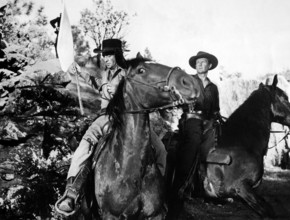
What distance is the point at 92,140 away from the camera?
4.44 m

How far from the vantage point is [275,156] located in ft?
57.7

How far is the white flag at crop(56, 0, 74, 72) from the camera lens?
560 cm

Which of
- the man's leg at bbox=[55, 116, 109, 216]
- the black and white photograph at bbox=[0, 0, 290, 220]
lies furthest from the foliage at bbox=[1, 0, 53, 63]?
the man's leg at bbox=[55, 116, 109, 216]

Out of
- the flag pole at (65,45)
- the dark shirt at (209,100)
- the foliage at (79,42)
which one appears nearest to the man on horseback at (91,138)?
the flag pole at (65,45)

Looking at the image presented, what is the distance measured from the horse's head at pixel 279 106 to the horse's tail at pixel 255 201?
1.70m

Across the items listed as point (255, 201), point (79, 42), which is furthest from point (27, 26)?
point (79, 42)

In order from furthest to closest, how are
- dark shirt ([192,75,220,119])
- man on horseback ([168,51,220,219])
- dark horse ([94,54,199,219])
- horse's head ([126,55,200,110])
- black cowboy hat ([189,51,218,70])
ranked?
black cowboy hat ([189,51,218,70]), dark shirt ([192,75,220,119]), man on horseback ([168,51,220,219]), dark horse ([94,54,199,219]), horse's head ([126,55,200,110])

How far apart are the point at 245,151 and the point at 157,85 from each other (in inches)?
127

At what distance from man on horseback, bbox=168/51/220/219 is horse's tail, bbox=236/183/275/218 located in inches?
33.5

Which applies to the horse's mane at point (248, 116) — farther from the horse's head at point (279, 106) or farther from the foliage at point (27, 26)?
the foliage at point (27, 26)

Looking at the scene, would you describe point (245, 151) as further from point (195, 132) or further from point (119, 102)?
point (119, 102)

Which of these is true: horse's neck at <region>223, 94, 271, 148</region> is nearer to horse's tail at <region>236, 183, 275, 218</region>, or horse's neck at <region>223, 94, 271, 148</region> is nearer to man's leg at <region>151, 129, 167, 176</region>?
horse's tail at <region>236, 183, 275, 218</region>

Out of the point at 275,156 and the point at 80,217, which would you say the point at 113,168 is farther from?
the point at 275,156

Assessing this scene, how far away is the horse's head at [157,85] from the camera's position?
376cm
